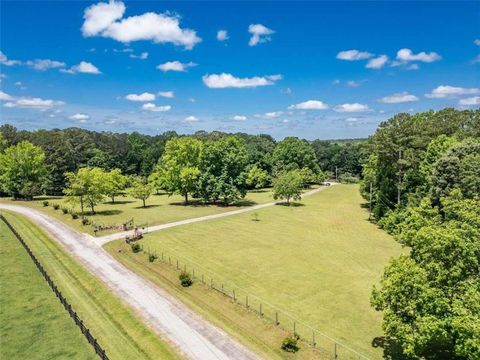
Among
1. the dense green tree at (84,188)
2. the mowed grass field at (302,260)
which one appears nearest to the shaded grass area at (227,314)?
the mowed grass field at (302,260)

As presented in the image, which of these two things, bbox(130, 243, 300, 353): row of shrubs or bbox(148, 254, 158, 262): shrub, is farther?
bbox(148, 254, 158, 262): shrub

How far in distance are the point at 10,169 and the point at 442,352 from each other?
84.0m

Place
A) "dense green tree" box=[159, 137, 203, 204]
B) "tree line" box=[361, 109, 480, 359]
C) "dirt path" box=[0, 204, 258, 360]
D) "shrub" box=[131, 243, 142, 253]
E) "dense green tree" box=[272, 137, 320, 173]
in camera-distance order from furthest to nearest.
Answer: "dense green tree" box=[272, 137, 320, 173] < "dense green tree" box=[159, 137, 203, 204] < "shrub" box=[131, 243, 142, 253] < "dirt path" box=[0, 204, 258, 360] < "tree line" box=[361, 109, 480, 359]

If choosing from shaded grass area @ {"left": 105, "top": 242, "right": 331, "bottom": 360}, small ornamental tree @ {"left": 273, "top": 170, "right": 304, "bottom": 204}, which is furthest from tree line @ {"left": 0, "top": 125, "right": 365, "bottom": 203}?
shaded grass area @ {"left": 105, "top": 242, "right": 331, "bottom": 360}

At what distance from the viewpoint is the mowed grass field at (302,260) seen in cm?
2930

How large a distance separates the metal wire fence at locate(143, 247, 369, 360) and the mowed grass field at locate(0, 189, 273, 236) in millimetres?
17790

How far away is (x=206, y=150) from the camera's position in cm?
7794

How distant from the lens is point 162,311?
2884 cm

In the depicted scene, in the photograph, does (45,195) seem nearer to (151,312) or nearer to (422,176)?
(151,312)

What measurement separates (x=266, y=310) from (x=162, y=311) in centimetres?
838

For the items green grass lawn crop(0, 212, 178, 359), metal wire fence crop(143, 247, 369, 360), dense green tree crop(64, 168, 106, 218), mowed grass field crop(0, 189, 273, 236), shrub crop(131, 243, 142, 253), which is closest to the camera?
green grass lawn crop(0, 212, 178, 359)

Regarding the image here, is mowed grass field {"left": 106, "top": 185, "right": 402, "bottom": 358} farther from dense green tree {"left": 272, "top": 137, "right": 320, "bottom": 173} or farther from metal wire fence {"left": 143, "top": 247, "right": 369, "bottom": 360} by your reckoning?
dense green tree {"left": 272, "top": 137, "right": 320, "bottom": 173}

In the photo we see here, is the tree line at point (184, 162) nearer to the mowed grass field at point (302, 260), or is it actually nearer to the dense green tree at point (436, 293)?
the mowed grass field at point (302, 260)

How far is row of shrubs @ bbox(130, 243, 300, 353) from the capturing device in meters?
24.1
